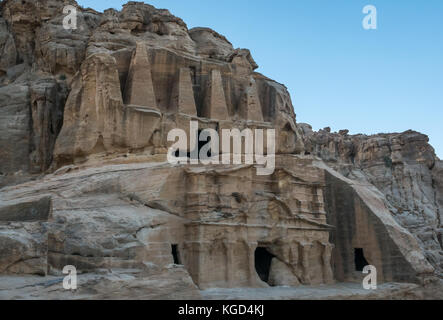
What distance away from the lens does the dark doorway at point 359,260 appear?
1320 inches

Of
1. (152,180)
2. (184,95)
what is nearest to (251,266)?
(152,180)

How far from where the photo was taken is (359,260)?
1339 inches

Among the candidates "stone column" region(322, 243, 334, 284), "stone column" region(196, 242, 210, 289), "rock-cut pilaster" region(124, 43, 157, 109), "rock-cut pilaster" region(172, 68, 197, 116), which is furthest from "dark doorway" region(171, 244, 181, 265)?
"rock-cut pilaster" region(172, 68, 197, 116)

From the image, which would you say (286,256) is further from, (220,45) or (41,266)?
(220,45)

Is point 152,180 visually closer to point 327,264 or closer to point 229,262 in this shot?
point 229,262

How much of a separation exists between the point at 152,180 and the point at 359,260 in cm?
1621

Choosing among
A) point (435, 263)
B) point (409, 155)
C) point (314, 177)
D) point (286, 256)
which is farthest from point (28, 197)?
point (409, 155)

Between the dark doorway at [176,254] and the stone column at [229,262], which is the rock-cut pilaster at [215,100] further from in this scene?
the dark doorway at [176,254]

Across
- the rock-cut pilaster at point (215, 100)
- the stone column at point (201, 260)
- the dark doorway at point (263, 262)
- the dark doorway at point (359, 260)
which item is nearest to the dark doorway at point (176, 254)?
the stone column at point (201, 260)

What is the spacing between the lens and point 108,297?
1750 centimetres

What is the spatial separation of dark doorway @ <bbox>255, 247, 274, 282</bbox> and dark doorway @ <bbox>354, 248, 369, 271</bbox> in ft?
20.5

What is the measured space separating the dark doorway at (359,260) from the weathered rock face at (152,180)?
3.60ft

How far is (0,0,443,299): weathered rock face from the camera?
21594mm

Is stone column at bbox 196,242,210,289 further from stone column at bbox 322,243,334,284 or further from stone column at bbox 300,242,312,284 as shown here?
stone column at bbox 322,243,334,284
